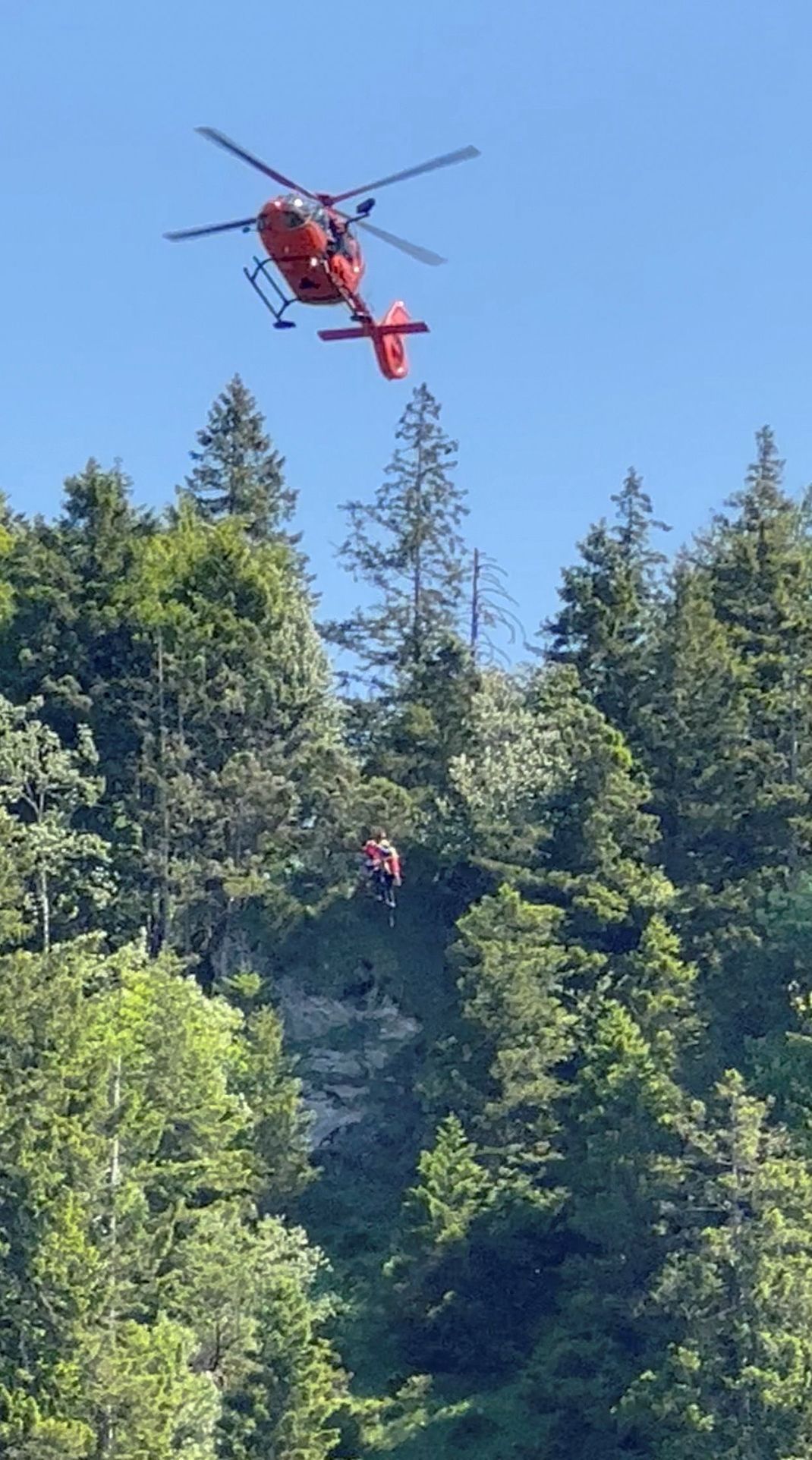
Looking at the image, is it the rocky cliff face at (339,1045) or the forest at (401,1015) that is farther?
the rocky cliff face at (339,1045)

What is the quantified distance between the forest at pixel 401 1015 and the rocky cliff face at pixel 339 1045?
10 cm

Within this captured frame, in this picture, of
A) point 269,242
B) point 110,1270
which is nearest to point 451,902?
point 110,1270

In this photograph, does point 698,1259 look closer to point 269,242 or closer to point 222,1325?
point 222,1325

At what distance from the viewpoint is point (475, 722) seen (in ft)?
146

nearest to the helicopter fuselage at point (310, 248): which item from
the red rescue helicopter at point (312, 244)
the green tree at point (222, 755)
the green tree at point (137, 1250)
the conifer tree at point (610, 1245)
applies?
the red rescue helicopter at point (312, 244)

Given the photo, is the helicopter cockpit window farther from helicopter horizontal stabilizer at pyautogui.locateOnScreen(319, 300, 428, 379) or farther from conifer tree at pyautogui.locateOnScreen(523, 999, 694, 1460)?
conifer tree at pyautogui.locateOnScreen(523, 999, 694, 1460)

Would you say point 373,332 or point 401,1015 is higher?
point 373,332

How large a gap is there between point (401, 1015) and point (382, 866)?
5.37 m

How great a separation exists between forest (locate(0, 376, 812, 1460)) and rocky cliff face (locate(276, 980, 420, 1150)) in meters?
0.10

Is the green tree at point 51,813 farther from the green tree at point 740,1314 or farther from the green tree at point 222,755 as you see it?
the green tree at point 740,1314

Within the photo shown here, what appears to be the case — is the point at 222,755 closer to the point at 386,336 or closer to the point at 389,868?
the point at 389,868

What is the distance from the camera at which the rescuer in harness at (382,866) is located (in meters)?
39.2

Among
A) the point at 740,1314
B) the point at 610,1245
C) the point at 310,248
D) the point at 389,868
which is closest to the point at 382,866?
the point at 389,868

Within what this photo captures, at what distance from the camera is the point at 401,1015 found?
43.4 m
